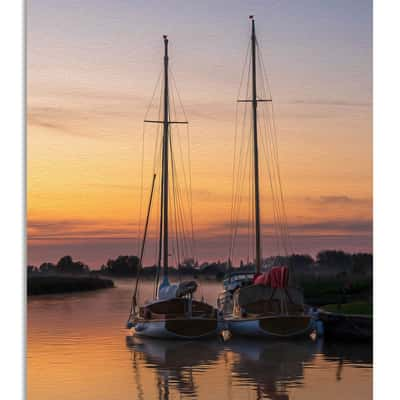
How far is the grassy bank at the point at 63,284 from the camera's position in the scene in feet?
22.9

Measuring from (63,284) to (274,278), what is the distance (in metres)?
2.40

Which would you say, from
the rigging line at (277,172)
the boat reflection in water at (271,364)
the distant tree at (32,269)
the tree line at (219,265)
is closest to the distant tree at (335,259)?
the tree line at (219,265)

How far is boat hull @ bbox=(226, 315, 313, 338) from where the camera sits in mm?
8806

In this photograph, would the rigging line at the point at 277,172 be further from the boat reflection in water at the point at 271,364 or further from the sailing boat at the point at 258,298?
the boat reflection in water at the point at 271,364

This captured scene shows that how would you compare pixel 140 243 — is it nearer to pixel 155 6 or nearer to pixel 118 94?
pixel 118 94

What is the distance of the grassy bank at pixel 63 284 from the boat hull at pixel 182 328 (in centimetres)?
151

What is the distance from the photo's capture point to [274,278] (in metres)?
8.89

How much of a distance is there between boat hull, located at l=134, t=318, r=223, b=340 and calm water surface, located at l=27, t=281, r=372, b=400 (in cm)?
27

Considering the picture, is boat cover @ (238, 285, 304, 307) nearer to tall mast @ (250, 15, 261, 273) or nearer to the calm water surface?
tall mast @ (250, 15, 261, 273)
